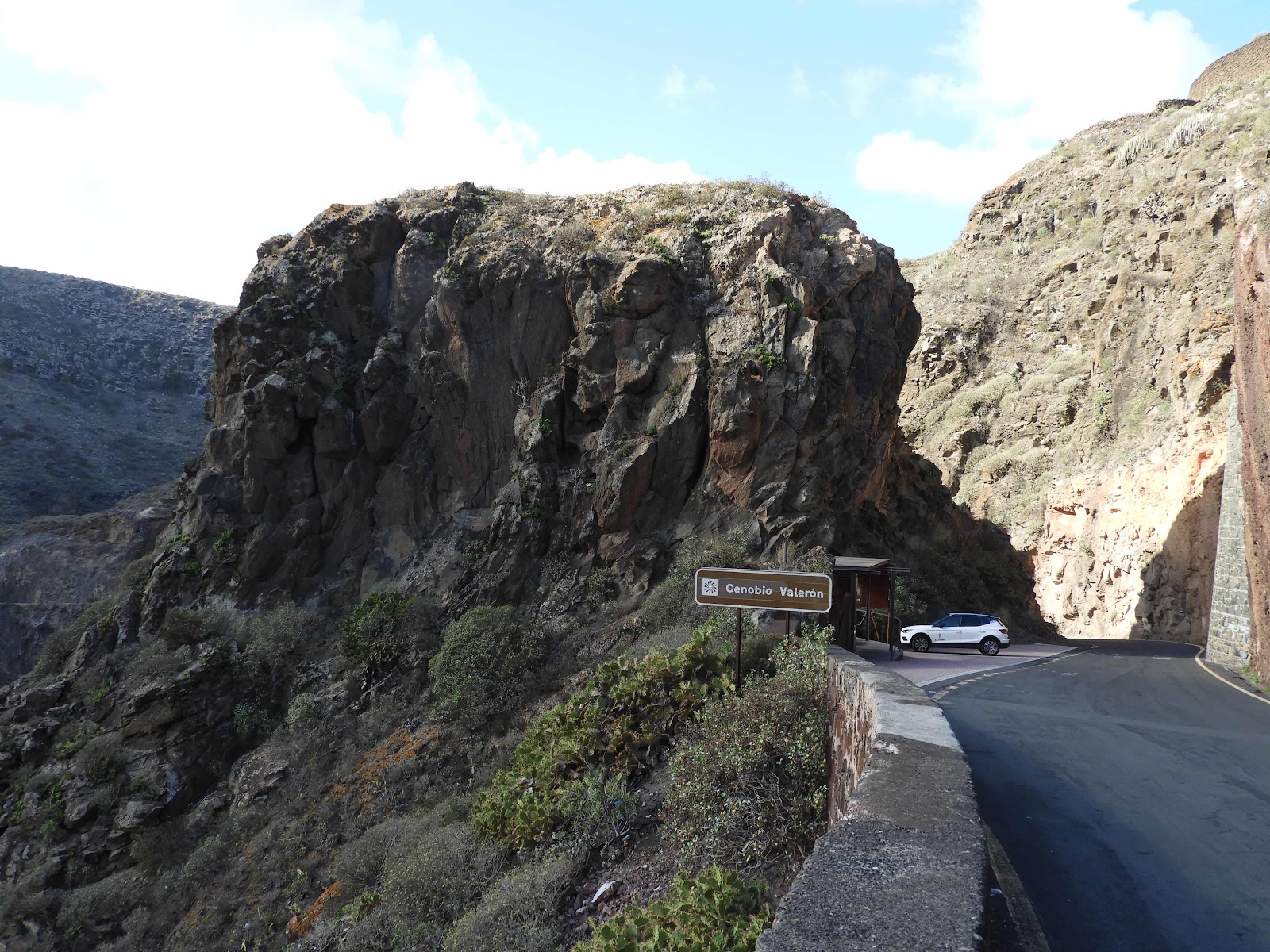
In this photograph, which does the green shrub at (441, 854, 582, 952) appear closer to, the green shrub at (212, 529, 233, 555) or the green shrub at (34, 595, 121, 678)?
the green shrub at (212, 529, 233, 555)

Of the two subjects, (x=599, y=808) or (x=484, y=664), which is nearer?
(x=599, y=808)

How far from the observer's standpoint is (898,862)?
11.4ft

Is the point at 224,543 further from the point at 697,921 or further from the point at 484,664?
the point at 697,921

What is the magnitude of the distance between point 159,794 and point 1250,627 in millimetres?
26967

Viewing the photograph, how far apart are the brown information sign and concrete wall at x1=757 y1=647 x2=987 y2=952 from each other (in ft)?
10.8

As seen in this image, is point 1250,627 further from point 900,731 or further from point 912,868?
point 912,868

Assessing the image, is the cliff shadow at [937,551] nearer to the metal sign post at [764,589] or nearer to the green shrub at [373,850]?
the metal sign post at [764,589]

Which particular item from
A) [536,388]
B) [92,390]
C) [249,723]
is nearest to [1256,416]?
[536,388]

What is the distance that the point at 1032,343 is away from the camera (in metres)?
44.8

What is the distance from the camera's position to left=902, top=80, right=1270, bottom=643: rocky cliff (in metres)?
29.0

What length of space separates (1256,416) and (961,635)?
27.0ft

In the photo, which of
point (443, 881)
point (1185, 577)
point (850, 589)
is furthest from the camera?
point (1185, 577)

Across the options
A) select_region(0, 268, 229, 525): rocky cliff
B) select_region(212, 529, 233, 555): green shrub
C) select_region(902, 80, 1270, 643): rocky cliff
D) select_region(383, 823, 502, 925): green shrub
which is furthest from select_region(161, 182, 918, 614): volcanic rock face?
select_region(0, 268, 229, 525): rocky cliff

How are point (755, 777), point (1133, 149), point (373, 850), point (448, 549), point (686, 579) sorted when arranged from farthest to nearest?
point (1133, 149) → point (448, 549) → point (686, 579) → point (373, 850) → point (755, 777)
